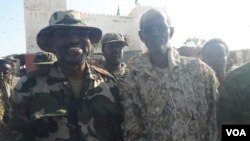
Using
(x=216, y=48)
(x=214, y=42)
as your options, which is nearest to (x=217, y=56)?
(x=216, y=48)

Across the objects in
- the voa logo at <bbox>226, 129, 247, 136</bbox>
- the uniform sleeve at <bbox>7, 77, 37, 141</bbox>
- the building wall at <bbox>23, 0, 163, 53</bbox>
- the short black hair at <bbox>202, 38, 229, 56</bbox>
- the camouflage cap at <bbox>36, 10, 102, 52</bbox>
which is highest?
the building wall at <bbox>23, 0, 163, 53</bbox>

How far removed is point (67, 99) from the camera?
10.0 ft

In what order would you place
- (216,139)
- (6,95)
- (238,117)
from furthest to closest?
(6,95) < (216,139) < (238,117)

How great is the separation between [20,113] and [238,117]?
5.91ft

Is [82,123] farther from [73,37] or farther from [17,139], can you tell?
[73,37]

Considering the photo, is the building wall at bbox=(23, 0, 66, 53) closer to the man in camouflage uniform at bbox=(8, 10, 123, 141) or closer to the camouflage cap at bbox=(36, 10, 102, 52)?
the camouflage cap at bbox=(36, 10, 102, 52)

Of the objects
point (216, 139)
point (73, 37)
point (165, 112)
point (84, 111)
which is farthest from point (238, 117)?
point (73, 37)

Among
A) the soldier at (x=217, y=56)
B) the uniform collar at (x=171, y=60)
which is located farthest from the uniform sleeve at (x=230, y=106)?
the soldier at (x=217, y=56)

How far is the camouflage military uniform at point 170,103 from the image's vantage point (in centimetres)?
294

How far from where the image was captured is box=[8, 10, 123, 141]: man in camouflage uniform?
2979mm

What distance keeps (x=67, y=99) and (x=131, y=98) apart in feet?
1.83

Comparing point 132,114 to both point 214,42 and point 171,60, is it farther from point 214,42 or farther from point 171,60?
point 214,42

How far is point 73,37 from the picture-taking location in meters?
3.10

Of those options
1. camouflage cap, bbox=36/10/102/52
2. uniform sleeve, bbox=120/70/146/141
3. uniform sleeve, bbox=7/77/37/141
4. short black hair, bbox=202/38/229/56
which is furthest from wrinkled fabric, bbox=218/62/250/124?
short black hair, bbox=202/38/229/56
